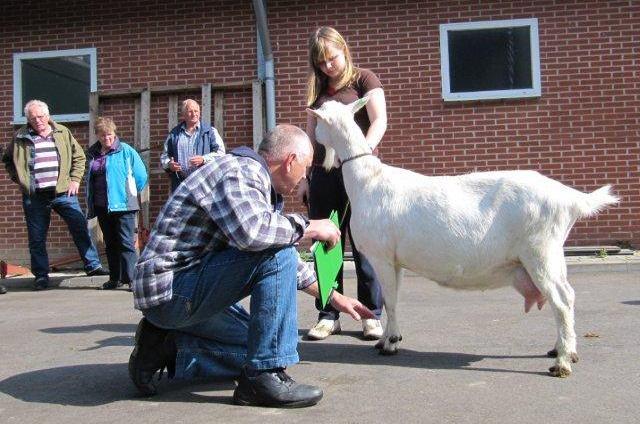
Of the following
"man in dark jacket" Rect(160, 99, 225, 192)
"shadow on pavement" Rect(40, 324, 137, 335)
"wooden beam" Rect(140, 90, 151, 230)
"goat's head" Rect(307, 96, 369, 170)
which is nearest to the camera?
"goat's head" Rect(307, 96, 369, 170)

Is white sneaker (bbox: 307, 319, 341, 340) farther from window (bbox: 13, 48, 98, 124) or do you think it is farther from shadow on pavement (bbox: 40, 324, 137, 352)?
window (bbox: 13, 48, 98, 124)

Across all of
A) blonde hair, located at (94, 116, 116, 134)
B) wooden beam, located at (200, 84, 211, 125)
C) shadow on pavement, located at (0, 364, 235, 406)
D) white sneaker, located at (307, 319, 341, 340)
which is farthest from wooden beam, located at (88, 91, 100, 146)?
shadow on pavement, located at (0, 364, 235, 406)

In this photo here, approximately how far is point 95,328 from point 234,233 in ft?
9.96

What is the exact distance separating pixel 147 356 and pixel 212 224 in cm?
77

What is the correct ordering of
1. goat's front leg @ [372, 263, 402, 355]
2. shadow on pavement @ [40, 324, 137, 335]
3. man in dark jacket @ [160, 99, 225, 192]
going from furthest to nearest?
man in dark jacket @ [160, 99, 225, 192] < shadow on pavement @ [40, 324, 137, 335] < goat's front leg @ [372, 263, 402, 355]

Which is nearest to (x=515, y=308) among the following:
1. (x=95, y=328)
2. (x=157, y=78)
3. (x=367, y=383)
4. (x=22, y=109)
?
(x=367, y=383)

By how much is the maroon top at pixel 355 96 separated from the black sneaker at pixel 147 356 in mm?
1871

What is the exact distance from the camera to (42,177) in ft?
27.8

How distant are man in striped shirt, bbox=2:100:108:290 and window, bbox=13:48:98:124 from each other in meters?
1.89

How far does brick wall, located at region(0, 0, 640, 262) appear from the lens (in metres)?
9.42

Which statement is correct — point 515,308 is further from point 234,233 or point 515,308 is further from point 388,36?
point 388,36

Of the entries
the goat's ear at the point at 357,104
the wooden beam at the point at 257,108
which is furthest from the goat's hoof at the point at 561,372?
the wooden beam at the point at 257,108

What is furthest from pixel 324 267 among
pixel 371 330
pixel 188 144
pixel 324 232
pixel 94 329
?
pixel 188 144

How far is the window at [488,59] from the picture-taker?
9.59 metres
